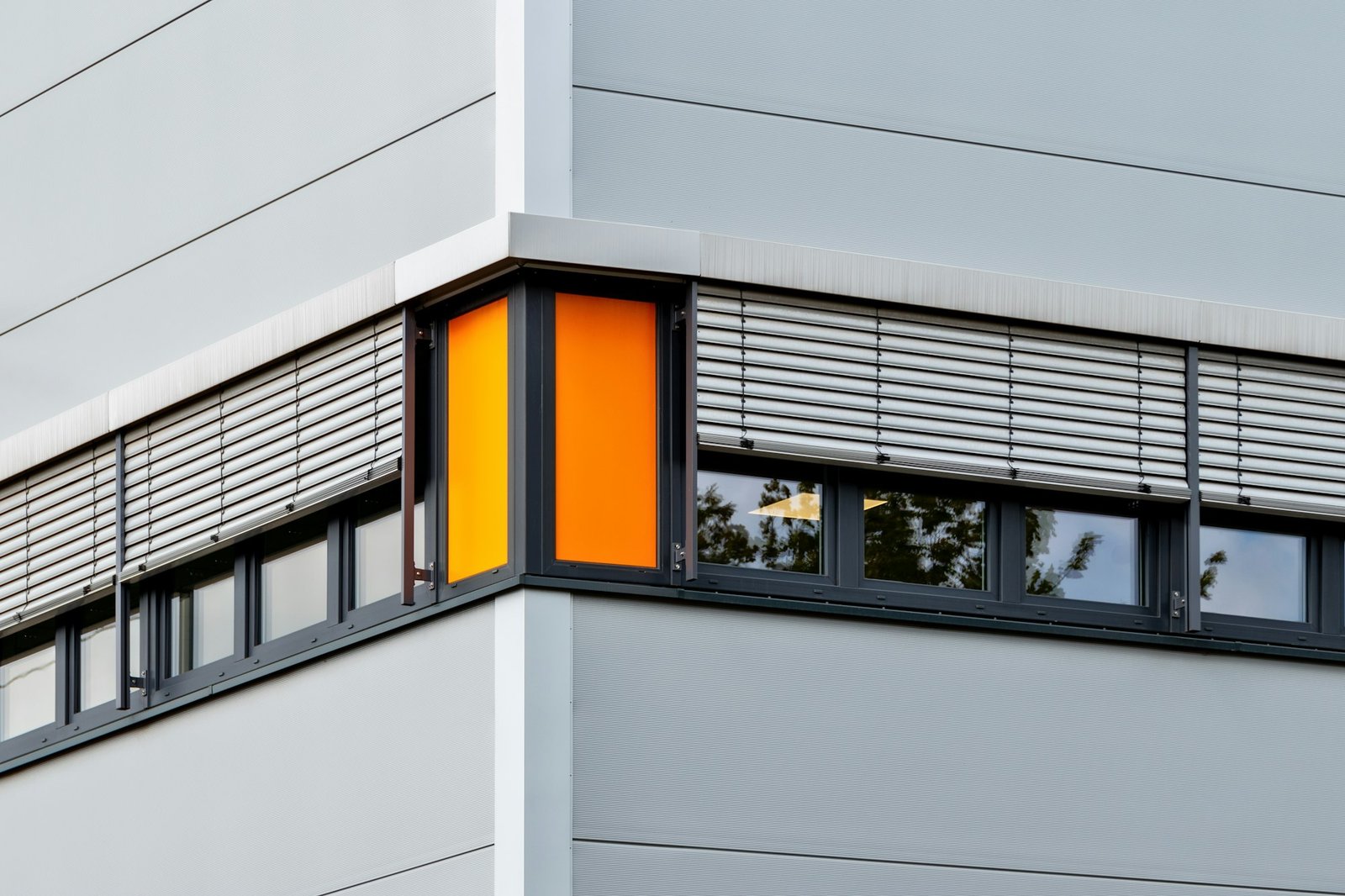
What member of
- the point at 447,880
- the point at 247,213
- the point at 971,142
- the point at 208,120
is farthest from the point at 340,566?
the point at 971,142

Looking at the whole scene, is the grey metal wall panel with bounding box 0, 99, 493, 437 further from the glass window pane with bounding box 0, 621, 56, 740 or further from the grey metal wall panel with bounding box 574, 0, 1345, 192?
the glass window pane with bounding box 0, 621, 56, 740

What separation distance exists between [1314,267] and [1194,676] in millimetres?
1958

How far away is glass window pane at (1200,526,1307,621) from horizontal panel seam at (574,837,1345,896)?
111 centimetres

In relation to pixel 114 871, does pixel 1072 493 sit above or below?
above

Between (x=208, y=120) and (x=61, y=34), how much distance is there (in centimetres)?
147

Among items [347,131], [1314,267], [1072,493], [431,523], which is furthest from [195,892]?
[1314,267]

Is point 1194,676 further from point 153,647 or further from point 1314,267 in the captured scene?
point 153,647

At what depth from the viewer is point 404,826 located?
8.49 metres

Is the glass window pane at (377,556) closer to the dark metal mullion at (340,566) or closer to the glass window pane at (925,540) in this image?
the dark metal mullion at (340,566)

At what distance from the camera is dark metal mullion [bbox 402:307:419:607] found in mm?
8625

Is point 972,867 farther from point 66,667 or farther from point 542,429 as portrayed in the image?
point 66,667

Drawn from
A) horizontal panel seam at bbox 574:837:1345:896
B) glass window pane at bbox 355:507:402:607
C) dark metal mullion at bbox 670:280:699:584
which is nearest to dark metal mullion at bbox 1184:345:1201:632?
horizontal panel seam at bbox 574:837:1345:896

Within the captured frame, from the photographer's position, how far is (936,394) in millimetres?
8969

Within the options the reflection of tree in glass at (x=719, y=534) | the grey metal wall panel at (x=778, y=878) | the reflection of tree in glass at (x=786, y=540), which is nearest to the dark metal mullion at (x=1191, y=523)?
the grey metal wall panel at (x=778, y=878)
